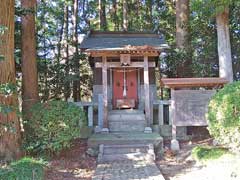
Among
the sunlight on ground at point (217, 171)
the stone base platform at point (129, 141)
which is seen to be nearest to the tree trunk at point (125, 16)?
the stone base platform at point (129, 141)

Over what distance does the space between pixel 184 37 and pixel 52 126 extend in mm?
8862

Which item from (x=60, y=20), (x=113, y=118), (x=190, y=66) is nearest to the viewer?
(x=113, y=118)

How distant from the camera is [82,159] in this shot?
32.1 feet

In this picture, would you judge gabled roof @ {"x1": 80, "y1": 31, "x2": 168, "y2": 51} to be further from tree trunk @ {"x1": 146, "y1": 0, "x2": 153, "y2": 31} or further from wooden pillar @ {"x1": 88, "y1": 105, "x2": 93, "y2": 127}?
tree trunk @ {"x1": 146, "y1": 0, "x2": 153, "y2": 31}

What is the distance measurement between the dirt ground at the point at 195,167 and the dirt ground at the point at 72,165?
1.92 metres

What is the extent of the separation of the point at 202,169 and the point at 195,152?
132cm

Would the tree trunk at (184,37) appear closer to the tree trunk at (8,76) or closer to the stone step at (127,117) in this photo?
the stone step at (127,117)

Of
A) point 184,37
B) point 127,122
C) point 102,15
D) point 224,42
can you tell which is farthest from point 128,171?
point 102,15

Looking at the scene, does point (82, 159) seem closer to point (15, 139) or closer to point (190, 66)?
point (15, 139)

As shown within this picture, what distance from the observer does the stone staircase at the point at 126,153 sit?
31.0ft

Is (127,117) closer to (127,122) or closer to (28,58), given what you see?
(127,122)

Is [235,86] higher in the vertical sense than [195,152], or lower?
higher

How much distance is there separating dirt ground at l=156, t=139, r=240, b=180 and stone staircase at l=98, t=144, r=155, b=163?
409 millimetres

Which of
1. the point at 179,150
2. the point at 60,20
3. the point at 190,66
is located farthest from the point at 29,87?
the point at 60,20
